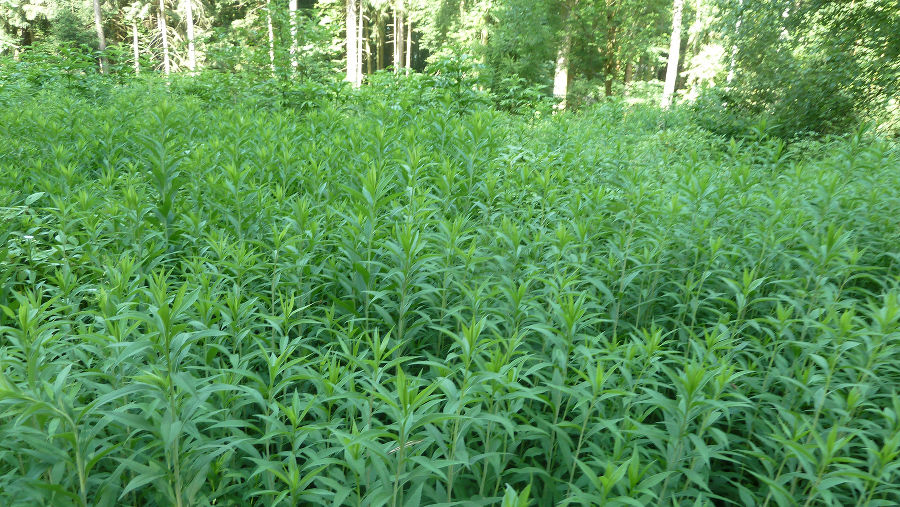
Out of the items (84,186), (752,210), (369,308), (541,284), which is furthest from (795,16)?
(84,186)

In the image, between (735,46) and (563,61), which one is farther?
(563,61)

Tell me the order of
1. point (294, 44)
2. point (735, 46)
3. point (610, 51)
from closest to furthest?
point (294, 44) < point (735, 46) < point (610, 51)

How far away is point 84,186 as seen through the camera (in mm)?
5445

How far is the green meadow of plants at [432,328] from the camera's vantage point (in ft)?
7.64

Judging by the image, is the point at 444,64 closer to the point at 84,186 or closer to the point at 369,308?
the point at 84,186

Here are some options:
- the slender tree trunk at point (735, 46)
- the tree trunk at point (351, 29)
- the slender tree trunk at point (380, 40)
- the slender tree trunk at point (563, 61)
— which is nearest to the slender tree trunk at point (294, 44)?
the slender tree trunk at point (735, 46)

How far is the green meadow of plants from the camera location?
7.64 ft

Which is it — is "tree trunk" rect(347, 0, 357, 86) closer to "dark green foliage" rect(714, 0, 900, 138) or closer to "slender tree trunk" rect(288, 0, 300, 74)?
"slender tree trunk" rect(288, 0, 300, 74)

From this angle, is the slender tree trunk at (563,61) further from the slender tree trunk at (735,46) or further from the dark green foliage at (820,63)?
the dark green foliage at (820,63)

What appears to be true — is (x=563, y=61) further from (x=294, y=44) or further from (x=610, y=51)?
(x=294, y=44)

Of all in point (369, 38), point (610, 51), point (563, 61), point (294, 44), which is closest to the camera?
point (294, 44)

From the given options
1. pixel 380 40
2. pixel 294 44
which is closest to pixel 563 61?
pixel 294 44

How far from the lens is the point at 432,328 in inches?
149

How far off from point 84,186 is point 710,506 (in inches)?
226
